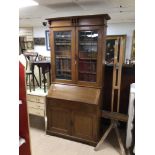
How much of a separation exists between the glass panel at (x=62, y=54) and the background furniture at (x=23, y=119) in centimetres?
162

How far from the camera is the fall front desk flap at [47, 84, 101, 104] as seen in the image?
2.61 meters

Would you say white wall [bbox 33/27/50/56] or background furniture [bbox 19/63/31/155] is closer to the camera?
background furniture [bbox 19/63/31/155]

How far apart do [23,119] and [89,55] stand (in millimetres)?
1710

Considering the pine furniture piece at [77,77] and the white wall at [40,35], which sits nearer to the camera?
the pine furniture piece at [77,77]

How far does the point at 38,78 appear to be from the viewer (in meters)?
3.73

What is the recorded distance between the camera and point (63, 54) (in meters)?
2.91

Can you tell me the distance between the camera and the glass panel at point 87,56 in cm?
267

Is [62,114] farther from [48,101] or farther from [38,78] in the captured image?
[38,78]

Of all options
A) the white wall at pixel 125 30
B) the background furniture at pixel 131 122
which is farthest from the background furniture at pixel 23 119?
the white wall at pixel 125 30

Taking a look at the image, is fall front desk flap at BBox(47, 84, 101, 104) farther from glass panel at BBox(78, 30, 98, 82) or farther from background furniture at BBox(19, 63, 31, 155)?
background furniture at BBox(19, 63, 31, 155)

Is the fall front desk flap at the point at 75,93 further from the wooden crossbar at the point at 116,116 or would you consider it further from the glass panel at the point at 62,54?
the wooden crossbar at the point at 116,116

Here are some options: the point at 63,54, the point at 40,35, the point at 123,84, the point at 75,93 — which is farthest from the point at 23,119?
the point at 40,35

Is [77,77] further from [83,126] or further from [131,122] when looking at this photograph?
[131,122]

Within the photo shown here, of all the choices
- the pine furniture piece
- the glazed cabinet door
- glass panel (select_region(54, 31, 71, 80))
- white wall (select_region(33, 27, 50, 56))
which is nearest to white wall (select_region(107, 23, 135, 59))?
white wall (select_region(33, 27, 50, 56))
